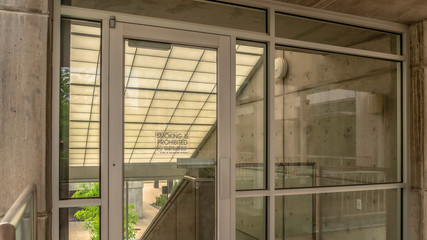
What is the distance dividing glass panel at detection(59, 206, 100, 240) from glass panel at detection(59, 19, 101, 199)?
11 centimetres

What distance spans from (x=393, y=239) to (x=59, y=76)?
3707 mm

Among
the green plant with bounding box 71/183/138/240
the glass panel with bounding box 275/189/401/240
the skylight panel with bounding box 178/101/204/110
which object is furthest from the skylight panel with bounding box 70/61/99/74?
the glass panel with bounding box 275/189/401/240

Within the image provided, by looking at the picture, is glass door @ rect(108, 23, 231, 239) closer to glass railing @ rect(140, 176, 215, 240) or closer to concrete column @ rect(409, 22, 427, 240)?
glass railing @ rect(140, 176, 215, 240)

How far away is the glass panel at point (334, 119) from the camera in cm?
361

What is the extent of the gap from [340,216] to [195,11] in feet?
8.02

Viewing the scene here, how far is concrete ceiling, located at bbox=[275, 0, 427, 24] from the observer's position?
353 cm

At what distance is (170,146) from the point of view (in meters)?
3.18

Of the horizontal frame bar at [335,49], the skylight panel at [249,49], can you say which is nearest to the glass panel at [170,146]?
the skylight panel at [249,49]

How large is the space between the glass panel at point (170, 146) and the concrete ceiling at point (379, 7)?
47.1 inches

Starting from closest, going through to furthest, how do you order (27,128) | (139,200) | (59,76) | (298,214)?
(27,128) < (59,76) < (139,200) < (298,214)

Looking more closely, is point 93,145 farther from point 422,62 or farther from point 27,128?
point 422,62

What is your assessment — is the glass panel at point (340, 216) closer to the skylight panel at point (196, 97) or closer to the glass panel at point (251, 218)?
the glass panel at point (251, 218)

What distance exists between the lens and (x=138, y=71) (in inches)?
121

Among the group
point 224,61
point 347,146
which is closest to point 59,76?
point 224,61
